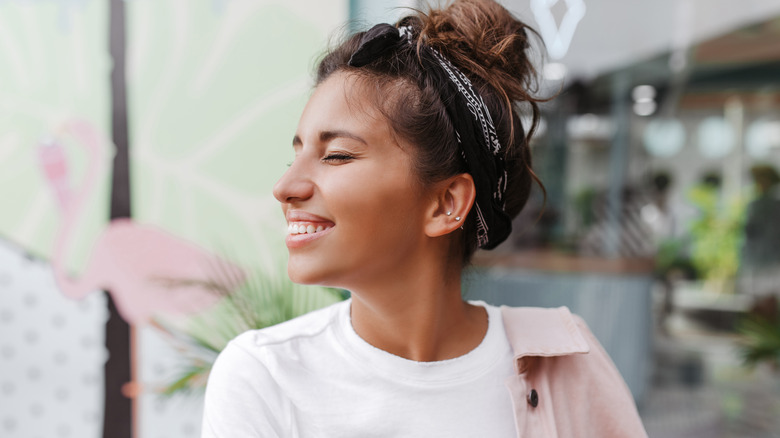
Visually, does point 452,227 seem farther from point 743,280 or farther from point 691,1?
point 743,280

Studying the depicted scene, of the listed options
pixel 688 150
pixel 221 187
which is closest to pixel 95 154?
pixel 221 187

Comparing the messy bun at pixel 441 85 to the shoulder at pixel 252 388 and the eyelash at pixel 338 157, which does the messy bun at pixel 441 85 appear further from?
the shoulder at pixel 252 388

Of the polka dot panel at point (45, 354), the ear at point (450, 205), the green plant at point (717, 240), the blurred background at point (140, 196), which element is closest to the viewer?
the ear at point (450, 205)

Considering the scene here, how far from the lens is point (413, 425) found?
999 millimetres

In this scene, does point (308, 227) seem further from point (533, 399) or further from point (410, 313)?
point (533, 399)

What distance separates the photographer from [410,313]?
3.59 ft

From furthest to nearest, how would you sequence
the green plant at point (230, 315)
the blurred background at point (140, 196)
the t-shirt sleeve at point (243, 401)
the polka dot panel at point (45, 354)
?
the polka dot panel at point (45, 354)
the blurred background at point (140, 196)
the green plant at point (230, 315)
the t-shirt sleeve at point (243, 401)

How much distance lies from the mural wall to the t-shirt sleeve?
959 mm

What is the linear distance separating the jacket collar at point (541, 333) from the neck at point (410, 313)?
10 centimetres

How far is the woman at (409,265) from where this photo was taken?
972mm

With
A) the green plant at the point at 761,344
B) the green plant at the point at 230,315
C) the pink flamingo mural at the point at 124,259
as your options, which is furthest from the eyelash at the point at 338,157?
the green plant at the point at 761,344

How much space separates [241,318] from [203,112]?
0.71 metres

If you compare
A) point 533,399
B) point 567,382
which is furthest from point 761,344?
point 533,399

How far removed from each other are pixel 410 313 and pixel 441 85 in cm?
40
